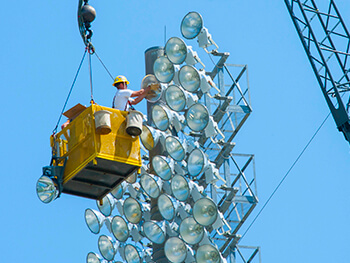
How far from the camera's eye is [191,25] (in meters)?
36.4

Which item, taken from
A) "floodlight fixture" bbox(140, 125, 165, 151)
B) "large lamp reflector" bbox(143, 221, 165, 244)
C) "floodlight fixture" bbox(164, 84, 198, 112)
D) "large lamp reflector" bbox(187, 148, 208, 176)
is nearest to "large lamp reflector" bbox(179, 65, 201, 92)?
"floodlight fixture" bbox(164, 84, 198, 112)

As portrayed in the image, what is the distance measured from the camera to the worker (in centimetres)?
2967

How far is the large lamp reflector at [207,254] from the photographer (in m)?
33.6

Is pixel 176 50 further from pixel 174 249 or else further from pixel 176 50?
pixel 174 249

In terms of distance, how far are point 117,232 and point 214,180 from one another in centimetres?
409

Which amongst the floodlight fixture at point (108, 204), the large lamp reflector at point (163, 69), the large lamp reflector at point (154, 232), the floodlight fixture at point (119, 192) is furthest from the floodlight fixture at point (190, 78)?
the floodlight fixture at point (108, 204)

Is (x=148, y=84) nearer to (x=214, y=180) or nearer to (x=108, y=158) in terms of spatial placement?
(x=108, y=158)

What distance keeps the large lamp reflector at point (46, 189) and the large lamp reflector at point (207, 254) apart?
5.89m

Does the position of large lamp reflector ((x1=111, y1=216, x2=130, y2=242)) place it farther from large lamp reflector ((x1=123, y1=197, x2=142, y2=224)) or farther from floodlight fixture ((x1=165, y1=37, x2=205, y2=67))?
floodlight fixture ((x1=165, y1=37, x2=205, y2=67))

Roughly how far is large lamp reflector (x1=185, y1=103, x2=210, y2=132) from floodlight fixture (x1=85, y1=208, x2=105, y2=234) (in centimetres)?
530

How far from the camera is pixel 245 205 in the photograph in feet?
120

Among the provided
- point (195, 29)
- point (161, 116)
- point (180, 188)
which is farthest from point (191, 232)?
point (195, 29)

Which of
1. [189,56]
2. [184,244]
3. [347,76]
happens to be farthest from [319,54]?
[184,244]

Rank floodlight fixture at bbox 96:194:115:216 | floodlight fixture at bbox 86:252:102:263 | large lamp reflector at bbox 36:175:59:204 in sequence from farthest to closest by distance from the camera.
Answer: floodlight fixture at bbox 86:252:102:263 → floodlight fixture at bbox 96:194:115:216 → large lamp reflector at bbox 36:175:59:204
